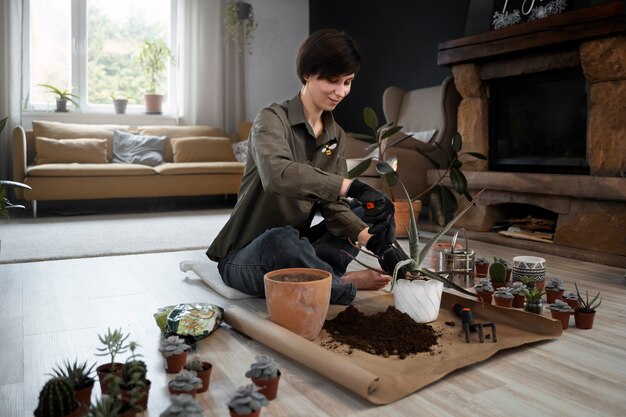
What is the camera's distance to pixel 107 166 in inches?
192

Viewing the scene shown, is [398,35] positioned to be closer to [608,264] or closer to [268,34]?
[268,34]

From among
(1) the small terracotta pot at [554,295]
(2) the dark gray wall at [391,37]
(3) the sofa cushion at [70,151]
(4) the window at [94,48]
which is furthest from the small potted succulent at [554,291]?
(4) the window at [94,48]

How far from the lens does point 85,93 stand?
5754 mm

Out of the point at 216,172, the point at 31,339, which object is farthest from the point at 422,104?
the point at 31,339

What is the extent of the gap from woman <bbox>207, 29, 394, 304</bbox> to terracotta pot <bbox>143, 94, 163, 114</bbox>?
4.28 meters

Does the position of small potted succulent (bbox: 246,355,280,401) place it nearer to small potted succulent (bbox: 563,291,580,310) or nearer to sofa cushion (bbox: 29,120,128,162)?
small potted succulent (bbox: 563,291,580,310)

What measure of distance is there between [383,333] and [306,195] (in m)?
0.42

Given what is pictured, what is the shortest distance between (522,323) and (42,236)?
2.97m

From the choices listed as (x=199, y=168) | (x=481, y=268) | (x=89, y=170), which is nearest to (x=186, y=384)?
(x=481, y=268)

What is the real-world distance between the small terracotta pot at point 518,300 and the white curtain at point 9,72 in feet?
15.8

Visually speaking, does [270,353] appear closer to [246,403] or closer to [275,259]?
[275,259]

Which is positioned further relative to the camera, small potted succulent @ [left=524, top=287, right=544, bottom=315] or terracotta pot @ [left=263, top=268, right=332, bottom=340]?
small potted succulent @ [left=524, top=287, right=544, bottom=315]

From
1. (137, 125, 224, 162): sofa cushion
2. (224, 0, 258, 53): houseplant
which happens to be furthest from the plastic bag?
(224, 0, 258, 53): houseplant

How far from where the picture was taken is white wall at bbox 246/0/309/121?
253 inches
